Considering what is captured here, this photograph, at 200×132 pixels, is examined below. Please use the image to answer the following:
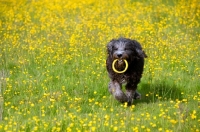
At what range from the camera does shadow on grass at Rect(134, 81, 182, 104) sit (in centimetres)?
804

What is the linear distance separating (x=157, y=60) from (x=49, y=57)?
2406 millimetres

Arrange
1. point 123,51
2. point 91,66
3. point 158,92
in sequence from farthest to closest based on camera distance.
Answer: point 91,66 < point 158,92 < point 123,51

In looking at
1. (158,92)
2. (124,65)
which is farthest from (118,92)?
(158,92)

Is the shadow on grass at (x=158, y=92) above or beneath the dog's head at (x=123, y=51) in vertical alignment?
beneath

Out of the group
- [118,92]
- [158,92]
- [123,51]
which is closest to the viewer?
[123,51]

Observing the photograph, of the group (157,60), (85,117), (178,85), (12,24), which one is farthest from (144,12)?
(85,117)

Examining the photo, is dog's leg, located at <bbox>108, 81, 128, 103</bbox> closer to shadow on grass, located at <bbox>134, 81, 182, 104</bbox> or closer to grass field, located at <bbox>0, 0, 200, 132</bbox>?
grass field, located at <bbox>0, 0, 200, 132</bbox>

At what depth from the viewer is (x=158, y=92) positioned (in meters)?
8.25

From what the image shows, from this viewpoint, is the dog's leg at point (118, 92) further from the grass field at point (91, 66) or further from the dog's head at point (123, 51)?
the dog's head at point (123, 51)

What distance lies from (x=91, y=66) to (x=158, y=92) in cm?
194

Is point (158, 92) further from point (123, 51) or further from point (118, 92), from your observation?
point (123, 51)

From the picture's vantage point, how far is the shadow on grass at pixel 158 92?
26.4 feet

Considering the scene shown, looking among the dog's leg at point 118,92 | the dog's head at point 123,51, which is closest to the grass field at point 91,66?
the dog's leg at point 118,92

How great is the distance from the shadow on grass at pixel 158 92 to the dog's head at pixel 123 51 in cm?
73
